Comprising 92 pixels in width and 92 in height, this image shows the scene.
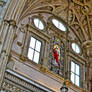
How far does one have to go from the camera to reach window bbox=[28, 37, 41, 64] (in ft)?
47.6

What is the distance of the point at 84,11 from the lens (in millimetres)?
18875

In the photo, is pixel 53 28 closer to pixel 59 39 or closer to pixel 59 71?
pixel 59 39

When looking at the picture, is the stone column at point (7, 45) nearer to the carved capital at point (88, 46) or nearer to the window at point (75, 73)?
the window at point (75, 73)

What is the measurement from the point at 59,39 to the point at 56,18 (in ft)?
6.22

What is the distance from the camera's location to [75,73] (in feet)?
52.7

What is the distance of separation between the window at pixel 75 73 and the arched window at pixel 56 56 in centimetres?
74

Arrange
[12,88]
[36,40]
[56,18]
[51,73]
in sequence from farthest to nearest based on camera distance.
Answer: [56,18], [36,40], [51,73], [12,88]

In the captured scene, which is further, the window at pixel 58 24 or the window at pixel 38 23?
the window at pixel 58 24

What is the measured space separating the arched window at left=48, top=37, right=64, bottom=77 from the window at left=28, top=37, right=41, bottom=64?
0.83m

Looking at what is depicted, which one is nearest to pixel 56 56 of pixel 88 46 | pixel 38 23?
pixel 38 23

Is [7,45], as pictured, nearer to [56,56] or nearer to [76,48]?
[56,56]

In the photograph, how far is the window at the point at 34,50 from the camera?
14494mm

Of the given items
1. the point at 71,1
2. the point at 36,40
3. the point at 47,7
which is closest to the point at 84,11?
the point at 71,1

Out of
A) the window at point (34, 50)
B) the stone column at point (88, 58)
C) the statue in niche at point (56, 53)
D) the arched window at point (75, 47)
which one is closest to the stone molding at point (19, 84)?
the window at point (34, 50)
